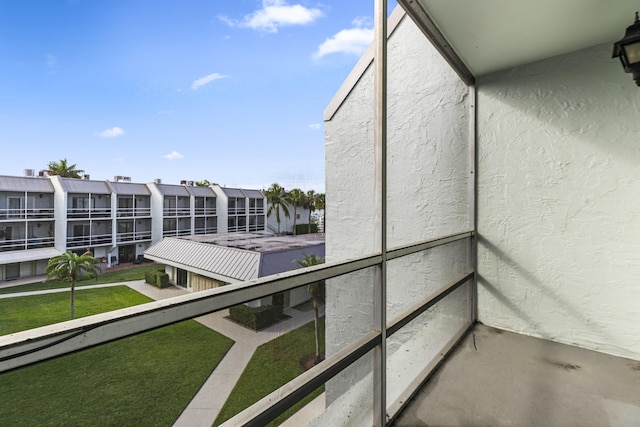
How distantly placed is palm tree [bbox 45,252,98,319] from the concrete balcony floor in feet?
6.22

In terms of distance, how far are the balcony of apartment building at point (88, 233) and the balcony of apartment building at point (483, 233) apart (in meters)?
1.82

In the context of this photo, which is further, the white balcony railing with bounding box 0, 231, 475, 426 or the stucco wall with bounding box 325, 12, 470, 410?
the stucco wall with bounding box 325, 12, 470, 410

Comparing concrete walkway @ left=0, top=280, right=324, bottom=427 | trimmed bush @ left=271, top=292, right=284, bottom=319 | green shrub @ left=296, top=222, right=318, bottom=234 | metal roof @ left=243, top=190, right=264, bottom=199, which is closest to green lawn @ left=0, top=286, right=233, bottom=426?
concrete walkway @ left=0, top=280, right=324, bottom=427

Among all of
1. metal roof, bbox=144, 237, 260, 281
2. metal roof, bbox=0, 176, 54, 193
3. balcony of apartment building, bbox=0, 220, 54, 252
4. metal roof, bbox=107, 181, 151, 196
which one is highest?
metal roof, bbox=107, 181, 151, 196

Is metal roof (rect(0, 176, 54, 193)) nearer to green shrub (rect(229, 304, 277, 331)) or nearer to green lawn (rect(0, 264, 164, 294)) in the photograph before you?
green lawn (rect(0, 264, 164, 294))

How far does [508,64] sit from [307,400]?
8.93 feet

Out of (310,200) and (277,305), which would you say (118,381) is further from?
(310,200)

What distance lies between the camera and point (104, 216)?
8.27 feet

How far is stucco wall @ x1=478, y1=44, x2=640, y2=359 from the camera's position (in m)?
2.00

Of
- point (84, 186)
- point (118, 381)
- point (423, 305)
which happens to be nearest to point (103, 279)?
point (84, 186)

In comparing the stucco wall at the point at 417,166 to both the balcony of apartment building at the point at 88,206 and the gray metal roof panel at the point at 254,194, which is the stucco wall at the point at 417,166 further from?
the balcony of apartment building at the point at 88,206

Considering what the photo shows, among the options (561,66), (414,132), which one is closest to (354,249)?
(414,132)

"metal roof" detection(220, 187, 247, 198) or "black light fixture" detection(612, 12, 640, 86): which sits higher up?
"black light fixture" detection(612, 12, 640, 86)

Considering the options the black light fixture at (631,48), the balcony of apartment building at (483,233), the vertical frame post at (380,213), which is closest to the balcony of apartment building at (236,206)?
the balcony of apartment building at (483,233)
